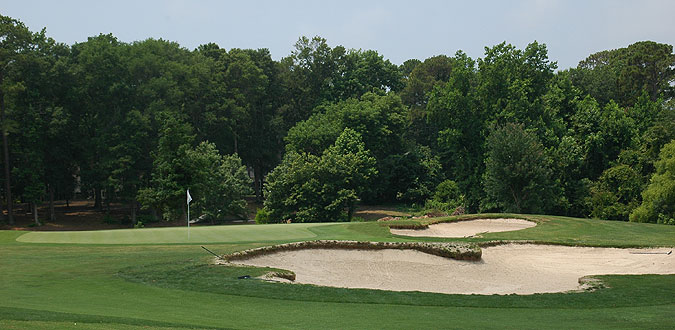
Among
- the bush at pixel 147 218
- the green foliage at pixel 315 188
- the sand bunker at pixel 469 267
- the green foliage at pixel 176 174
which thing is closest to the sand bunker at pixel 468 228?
the sand bunker at pixel 469 267

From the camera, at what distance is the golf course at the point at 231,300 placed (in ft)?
34.4

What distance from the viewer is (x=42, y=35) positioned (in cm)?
5459

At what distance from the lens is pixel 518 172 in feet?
137

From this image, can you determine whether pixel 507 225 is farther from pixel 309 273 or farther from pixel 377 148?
pixel 377 148

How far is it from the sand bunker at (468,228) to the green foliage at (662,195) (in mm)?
12750

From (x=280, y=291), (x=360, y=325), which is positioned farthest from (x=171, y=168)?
(x=360, y=325)

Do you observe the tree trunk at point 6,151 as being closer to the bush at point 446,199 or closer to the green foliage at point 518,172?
the bush at point 446,199

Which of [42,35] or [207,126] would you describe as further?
[207,126]

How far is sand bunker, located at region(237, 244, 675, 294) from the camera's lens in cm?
1773

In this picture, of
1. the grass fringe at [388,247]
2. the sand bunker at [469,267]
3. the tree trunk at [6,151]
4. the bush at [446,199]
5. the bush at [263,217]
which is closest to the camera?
the sand bunker at [469,267]

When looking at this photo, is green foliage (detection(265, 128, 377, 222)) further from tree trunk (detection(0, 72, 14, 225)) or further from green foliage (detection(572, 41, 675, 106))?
green foliage (detection(572, 41, 675, 106))

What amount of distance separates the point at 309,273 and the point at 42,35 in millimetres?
47479

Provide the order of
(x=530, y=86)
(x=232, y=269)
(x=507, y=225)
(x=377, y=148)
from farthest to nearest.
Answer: (x=377, y=148)
(x=530, y=86)
(x=507, y=225)
(x=232, y=269)

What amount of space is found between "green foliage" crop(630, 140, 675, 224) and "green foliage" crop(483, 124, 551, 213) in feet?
21.4
